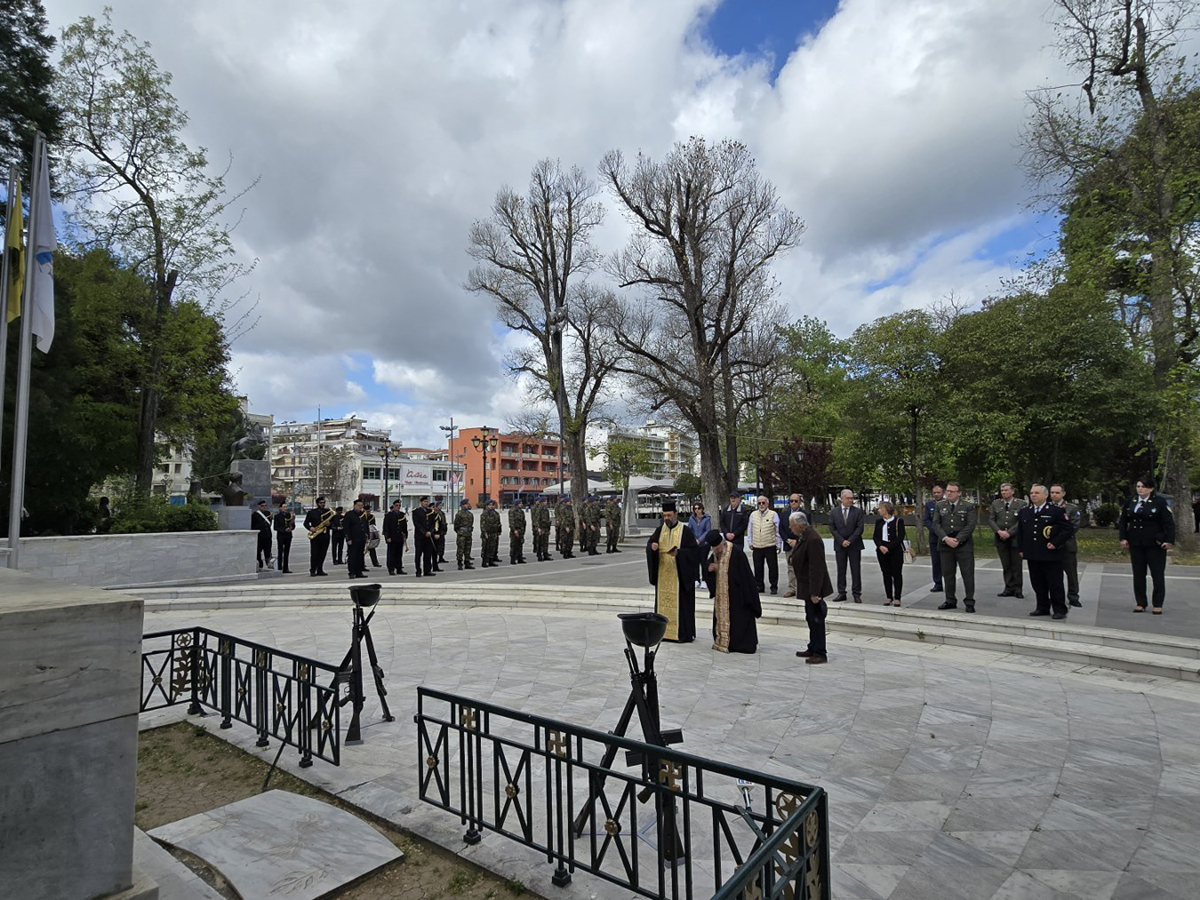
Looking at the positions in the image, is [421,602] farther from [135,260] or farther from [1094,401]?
[1094,401]

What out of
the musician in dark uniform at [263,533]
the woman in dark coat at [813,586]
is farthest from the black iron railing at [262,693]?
the musician in dark uniform at [263,533]

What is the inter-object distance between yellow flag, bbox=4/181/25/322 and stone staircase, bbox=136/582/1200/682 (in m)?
5.88

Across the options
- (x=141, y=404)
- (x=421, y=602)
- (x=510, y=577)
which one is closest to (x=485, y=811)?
(x=421, y=602)

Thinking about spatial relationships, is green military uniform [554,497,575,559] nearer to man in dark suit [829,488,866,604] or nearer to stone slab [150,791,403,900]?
man in dark suit [829,488,866,604]

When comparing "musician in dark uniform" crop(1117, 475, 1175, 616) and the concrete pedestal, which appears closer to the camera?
the concrete pedestal

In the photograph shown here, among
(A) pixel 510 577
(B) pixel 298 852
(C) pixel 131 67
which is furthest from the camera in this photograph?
(C) pixel 131 67

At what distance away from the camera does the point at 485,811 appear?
3.93 meters

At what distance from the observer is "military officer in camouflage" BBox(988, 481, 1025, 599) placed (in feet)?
34.9

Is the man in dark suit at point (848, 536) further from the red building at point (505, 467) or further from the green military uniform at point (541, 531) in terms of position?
the red building at point (505, 467)

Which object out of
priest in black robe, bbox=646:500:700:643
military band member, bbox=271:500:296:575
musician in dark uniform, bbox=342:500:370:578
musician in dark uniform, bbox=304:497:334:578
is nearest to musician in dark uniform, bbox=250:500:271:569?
military band member, bbox=271:500:296:575

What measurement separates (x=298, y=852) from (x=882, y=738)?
13.3ft

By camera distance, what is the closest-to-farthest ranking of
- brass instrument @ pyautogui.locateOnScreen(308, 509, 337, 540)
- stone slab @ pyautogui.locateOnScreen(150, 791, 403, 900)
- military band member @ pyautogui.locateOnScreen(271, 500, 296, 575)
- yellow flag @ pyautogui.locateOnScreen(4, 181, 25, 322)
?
stone slab @ pyautogui.locateOnScreen(150, 791, 403, 900) → yellow flag @ pyautogui.locateOnScreen(4, 181, 25, 322) → brass instrument @ pyautogui.locateOnScreen(308, 509, 337, 540) → military band member @ pyautogui.locateOnScreen(271, 500, 296, 575)

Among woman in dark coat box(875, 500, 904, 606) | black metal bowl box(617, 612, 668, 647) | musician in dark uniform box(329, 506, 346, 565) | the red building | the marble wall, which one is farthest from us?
the red building

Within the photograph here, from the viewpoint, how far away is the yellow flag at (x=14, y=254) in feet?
27.9
